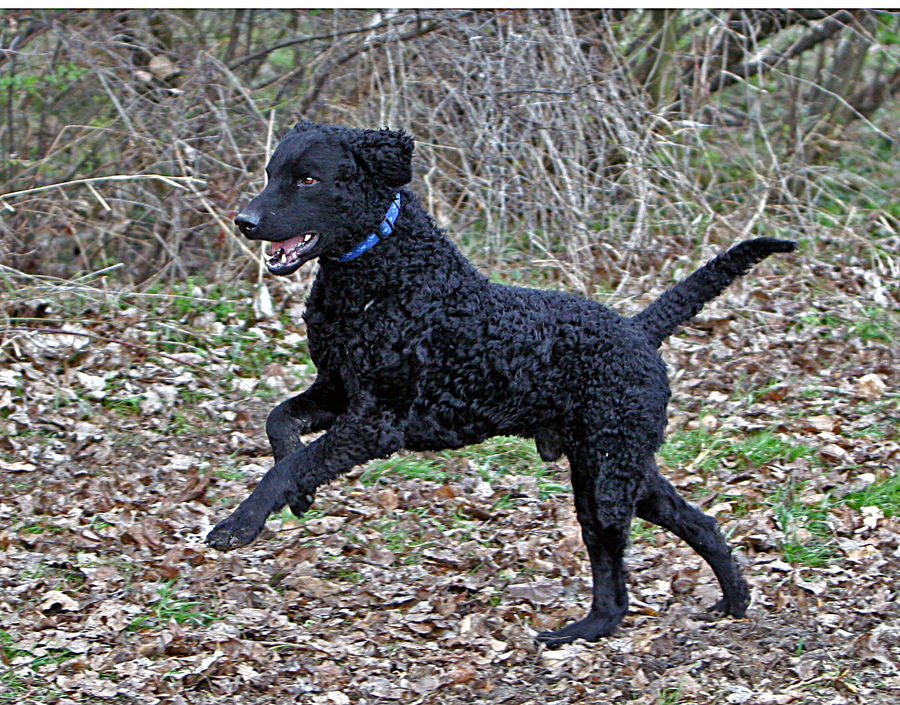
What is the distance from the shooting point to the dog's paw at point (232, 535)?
10.2 ft

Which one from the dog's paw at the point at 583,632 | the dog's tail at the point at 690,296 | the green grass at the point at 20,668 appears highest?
the dog's tail at the point at 690,296

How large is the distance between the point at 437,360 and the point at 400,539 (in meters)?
1.34

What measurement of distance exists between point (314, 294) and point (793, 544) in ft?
7.89

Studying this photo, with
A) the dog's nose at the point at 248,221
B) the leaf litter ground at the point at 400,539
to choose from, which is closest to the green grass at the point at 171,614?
the leaf litter ground at the point at 400,539

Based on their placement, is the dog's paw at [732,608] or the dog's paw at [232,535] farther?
the dog's paw at [732,608]

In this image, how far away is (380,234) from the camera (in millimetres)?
3457

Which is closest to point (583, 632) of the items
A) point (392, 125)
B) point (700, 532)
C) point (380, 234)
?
point (700, 532)

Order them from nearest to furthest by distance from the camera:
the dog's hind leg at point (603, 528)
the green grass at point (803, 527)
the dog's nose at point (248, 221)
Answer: the dog's nose at point (248, 221)
the dog's hind leg at point (603, 528)
the green grass at point (803, 527)

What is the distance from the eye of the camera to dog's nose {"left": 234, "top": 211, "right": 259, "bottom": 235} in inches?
127

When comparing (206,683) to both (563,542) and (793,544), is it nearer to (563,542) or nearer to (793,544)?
(563,542)

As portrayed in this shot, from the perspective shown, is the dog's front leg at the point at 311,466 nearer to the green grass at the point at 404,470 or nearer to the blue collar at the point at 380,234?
the blue collar at the point at 380,234

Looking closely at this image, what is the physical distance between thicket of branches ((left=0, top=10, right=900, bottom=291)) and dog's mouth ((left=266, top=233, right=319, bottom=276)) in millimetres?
3342

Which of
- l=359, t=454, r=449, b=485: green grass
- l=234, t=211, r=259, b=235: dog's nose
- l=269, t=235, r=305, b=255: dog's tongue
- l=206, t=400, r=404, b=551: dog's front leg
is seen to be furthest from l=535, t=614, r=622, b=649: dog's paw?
l=234, t=211, r=259, b=235: dog's nose

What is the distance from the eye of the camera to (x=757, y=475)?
203 inches
